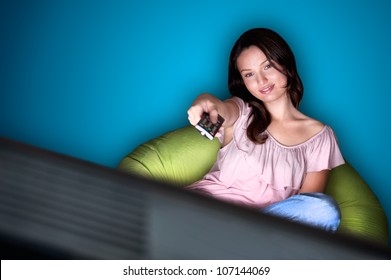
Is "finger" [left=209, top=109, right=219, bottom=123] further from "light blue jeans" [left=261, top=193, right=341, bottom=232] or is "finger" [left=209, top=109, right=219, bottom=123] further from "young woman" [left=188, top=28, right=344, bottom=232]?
"light blue jeans" [left=261, top=193, right=341, bottom=232]

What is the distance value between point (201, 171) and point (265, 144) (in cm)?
37

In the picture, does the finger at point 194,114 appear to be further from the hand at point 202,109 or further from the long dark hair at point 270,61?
the long dark hair at point 270,61

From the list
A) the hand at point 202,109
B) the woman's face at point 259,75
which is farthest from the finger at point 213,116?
the woman's face at point 259,75

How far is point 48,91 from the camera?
2359 millimetres

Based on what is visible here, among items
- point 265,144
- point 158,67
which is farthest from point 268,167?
point 158,67

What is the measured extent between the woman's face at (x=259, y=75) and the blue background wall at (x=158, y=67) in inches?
19.5

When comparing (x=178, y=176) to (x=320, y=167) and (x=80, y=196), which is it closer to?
(x=320, y=167)

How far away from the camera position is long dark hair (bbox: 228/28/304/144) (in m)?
1.79

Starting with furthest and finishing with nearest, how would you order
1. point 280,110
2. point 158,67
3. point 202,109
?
point 158,67 < point 280,110 < point 202,109

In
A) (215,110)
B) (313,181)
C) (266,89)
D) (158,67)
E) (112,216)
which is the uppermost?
(158,67)

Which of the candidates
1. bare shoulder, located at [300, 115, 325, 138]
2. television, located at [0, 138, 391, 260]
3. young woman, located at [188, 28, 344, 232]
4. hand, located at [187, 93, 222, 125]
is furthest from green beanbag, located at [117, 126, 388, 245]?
television, located at [0, 138, 391, 260]

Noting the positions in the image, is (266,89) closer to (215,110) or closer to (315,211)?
(215,110)

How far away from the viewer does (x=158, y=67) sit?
2.33 metres

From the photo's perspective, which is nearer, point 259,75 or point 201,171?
point 259,75
